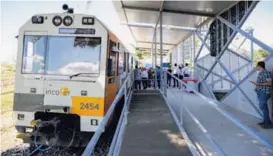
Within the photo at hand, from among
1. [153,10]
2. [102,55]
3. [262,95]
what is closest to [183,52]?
[153,10]

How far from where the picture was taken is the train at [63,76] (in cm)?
477

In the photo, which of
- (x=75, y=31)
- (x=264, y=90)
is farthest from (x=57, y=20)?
(x=264, y=90)

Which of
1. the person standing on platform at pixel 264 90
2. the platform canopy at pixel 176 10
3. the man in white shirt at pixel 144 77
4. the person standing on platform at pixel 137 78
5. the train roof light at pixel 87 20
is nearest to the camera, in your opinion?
the train roof light at pixel 87 20

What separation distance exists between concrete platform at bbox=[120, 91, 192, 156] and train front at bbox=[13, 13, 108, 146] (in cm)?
89

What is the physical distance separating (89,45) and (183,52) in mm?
14518

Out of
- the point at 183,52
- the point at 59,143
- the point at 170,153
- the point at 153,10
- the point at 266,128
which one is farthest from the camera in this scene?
the point at 183,52

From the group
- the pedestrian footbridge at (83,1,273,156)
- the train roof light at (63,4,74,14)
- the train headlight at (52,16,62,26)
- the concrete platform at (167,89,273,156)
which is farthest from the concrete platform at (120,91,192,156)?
the train roof light at (63,4,74,14)

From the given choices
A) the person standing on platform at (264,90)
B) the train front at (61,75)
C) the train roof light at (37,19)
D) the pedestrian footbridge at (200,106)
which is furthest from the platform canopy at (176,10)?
the train roof light at (37,19)

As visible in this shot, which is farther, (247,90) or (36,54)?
(247,90)

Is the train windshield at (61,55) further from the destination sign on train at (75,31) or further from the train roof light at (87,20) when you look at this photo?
the train roof light at (87,20)

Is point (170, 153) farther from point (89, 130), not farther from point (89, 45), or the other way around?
point (89, 45)

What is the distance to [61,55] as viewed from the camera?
4.91 metres

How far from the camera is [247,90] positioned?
7.20m

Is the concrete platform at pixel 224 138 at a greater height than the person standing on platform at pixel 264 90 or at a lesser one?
lesser
